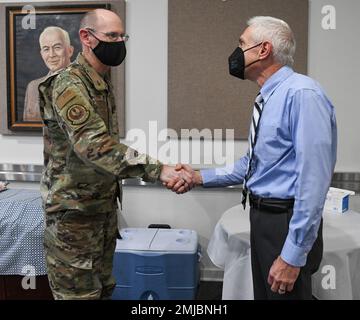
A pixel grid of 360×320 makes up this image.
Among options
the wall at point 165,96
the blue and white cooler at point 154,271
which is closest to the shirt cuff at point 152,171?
the blue and white cooler at point 154,271

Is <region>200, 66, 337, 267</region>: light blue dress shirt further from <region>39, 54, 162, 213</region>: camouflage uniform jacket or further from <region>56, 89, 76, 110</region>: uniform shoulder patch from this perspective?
<region>56, 89, 76, 110</region>: uniform shoulder patch

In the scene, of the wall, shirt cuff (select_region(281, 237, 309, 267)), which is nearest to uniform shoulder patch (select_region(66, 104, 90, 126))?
shirt cuff (select_region(281, 237, 309, 267))

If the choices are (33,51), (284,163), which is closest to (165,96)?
(33,51)

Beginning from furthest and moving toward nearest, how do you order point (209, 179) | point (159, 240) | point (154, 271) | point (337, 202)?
1. point (159, 240)
2. point (154, 271)
3. point (337, 202)
4. point (209, 179)

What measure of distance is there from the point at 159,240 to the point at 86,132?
1.23m

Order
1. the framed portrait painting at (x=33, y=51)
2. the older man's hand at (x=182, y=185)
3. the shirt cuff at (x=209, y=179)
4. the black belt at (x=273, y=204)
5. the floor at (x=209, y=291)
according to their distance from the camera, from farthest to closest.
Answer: the framed portrait painting at (x=33, y=51)
the floor at (x=209, y=291)
the shirt cuff at (x=209, y=179)
the older man's hand at (x=182, y=185)
the black belt at (x=273, y=204)

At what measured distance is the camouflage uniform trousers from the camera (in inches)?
59.6

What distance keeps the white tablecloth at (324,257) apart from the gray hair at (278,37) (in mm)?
830

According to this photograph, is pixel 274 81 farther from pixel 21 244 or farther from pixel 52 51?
pixel 52 51

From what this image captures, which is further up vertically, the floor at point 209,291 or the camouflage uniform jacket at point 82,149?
the camouflage uniform jacket at point 82,149

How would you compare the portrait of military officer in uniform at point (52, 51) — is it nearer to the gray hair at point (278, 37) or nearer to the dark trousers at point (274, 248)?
the gray hair at point (278, 37)

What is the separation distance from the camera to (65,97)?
4.59ft

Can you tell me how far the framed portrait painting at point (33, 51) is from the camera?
2725mm
